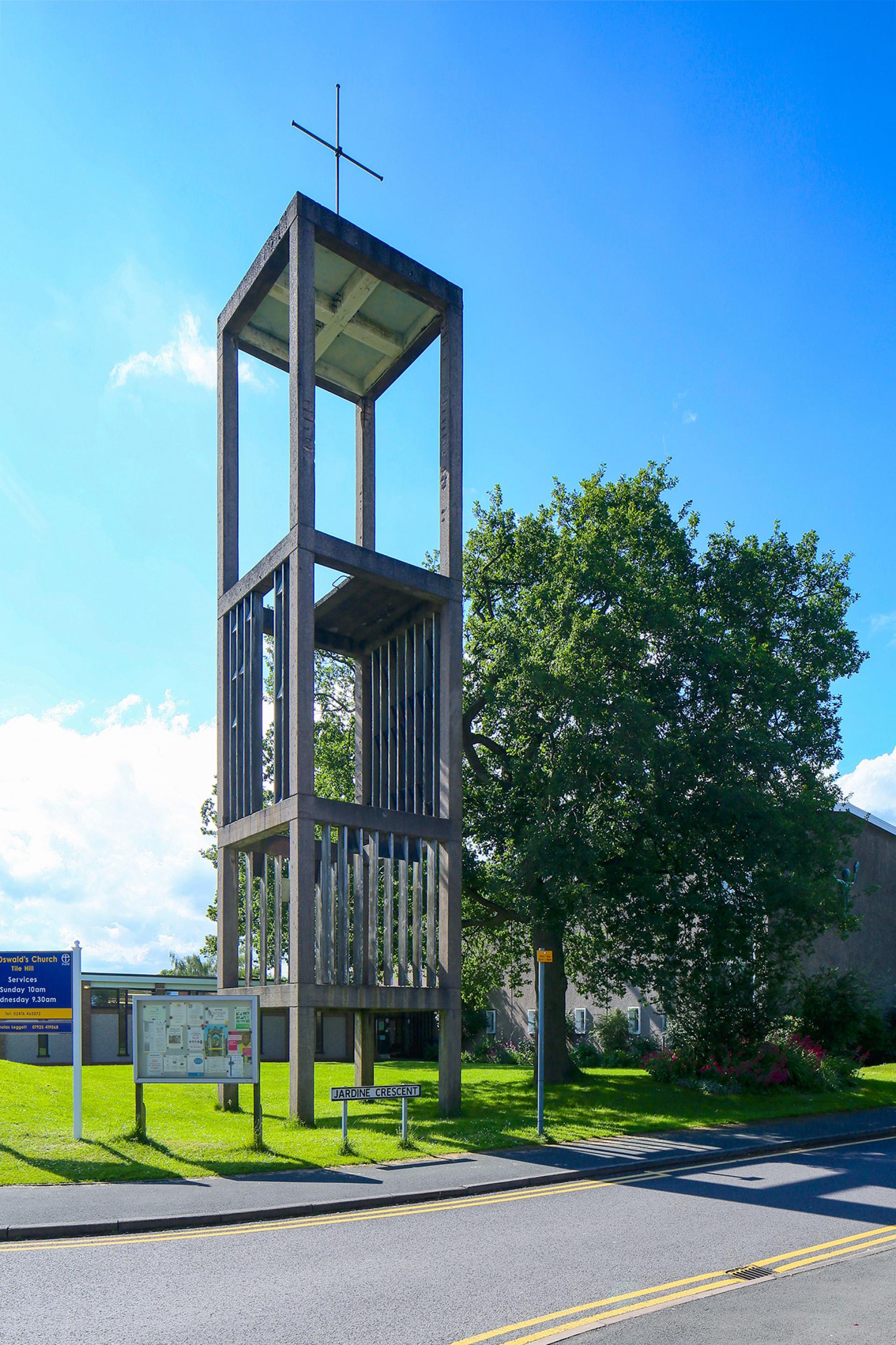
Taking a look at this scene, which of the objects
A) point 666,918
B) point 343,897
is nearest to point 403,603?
point 343,897

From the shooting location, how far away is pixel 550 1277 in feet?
29.9

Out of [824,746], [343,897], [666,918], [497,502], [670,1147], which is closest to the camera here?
[670,1147]

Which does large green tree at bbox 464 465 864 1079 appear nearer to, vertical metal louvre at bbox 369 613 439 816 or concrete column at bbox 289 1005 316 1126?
vertical metal louvre at bbox 369 613 439 816

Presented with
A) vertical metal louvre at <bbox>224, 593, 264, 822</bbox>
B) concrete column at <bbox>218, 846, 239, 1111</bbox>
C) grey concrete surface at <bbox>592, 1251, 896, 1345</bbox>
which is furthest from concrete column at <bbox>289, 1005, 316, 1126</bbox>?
grey concrete surface at <bbox>592, 1251, 896, 1345</bbox>

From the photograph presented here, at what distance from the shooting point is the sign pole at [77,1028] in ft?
53.3

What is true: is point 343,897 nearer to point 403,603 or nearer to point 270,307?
point 403,603

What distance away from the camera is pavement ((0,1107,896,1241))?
37.3 feet

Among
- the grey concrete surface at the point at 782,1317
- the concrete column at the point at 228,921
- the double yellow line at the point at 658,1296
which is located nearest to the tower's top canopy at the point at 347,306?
the concrete column at the point at 228,921

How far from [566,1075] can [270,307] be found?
1992 centimetres

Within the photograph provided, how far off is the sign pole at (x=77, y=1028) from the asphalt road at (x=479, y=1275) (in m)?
5.90

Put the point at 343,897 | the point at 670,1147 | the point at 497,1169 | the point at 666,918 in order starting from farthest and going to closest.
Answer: the point at 666,918
the point at 343,897
the point at 670,1147
the point at 497,1169

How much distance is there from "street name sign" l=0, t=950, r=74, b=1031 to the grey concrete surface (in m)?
11.3

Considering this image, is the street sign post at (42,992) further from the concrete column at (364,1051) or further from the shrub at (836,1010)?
the shrub at (836,1010)

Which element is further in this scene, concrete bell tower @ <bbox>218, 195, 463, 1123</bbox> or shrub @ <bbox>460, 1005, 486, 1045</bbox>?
shrub @ <bbox>460, 1005, 486, 1045</bbox>
